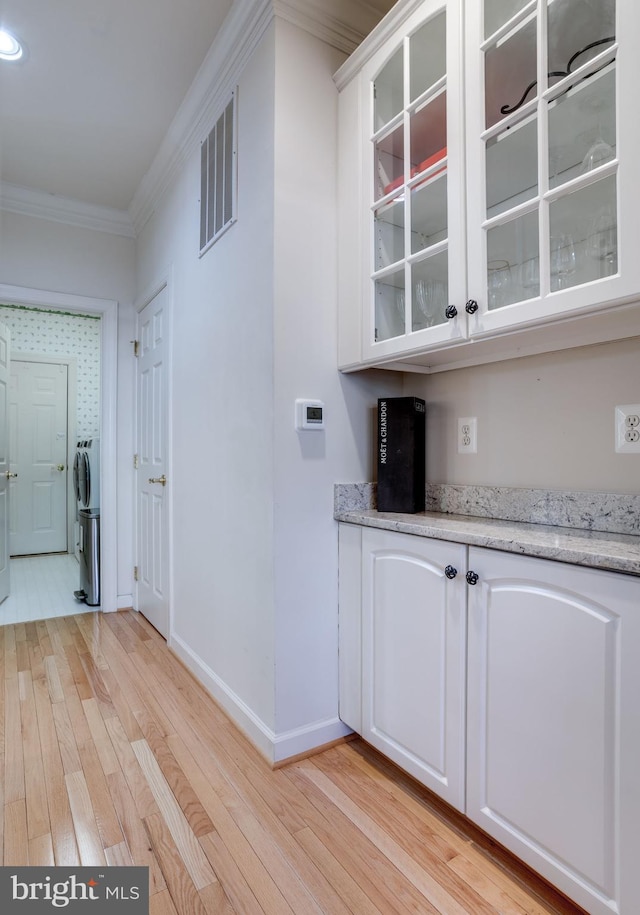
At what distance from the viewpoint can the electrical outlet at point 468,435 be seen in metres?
1.69

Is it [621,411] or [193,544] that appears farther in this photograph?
[193,544]

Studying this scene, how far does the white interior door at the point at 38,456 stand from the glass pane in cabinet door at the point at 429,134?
16.5ft

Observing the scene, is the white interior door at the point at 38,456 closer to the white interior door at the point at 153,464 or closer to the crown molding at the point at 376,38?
the white interior door at the point at 153,464

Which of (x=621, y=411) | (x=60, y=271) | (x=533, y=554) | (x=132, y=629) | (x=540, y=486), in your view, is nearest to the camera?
(x=533, y=554)

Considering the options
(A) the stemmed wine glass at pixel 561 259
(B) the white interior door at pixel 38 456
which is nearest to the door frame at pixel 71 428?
(B) the white interior door at pixel 38 456

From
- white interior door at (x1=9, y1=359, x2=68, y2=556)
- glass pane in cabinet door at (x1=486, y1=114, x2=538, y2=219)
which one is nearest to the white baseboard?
glass pane in cabinet door at (x1=486, y1=114, x2=538, y2=219)

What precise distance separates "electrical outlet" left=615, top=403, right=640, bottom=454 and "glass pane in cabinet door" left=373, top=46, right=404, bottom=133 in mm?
1162

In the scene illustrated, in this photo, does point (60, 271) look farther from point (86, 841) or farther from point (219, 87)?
point (86, 841)

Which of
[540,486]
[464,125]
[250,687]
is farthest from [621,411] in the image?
[250,687]

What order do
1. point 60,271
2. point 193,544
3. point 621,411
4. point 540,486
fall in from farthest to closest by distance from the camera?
point 60,271, point 193,544, point 540,486, point 621,411

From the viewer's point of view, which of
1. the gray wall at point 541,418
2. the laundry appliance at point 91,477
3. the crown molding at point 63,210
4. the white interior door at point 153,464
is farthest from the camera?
the laundry appliance at point 91,477

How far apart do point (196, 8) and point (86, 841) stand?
2.77 meters

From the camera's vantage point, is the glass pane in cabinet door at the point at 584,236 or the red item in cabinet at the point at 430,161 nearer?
the glass pane in cabinet door at the point at 584,236

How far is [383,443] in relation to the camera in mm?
1779
